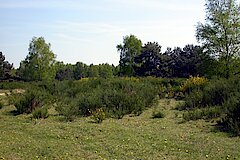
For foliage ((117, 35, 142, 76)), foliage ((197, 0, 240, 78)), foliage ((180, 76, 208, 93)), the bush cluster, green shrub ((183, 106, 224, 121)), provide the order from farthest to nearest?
1. foliage ((117, 35, 142, 76))
2. foliage ((197, 0, 240, 78))
3. foliage ((180, 76, 208, 93))
4. the bush cluster
5. green shrub ((183, 106, 224, 121))

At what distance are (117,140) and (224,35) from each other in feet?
70.9

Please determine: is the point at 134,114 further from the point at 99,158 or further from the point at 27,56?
the point at 27,56

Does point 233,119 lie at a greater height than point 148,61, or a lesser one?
lesser

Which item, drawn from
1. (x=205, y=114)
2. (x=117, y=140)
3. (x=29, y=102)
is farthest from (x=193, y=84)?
(x=117, y=140)

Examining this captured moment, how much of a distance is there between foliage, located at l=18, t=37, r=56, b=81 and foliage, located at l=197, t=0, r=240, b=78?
26.7 metres

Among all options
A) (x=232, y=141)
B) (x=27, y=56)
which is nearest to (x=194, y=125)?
(x=232, y=141)

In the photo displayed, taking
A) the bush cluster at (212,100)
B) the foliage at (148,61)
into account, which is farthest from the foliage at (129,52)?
the bush cluster at (212,100)

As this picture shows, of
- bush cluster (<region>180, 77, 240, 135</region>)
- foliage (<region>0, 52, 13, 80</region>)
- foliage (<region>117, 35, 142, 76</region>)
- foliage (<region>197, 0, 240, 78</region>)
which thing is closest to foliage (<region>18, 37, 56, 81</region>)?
foliage (<region>0, 52, 13, 80</region>)

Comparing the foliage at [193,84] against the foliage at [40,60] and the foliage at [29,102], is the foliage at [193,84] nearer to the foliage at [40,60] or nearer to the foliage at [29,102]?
the foliage at [29,102]

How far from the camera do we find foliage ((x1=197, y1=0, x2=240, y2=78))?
91.7 feet

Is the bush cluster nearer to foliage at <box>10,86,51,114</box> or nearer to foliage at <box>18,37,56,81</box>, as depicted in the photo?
foliage at <box>10,86,51,114</box>

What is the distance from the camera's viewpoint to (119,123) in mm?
12117

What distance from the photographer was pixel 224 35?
28.1 meters

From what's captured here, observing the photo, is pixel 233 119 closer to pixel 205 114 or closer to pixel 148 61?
pixel 205 114
